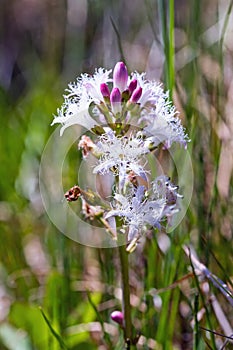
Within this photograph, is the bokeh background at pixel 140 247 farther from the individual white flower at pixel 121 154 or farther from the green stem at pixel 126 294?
the individual white flower at pixel 121 154

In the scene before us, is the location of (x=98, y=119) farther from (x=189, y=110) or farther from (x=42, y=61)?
(x=42, y=61)

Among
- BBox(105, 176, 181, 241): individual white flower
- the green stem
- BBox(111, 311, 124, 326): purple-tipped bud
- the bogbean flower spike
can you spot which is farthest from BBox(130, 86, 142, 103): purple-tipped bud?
BBox(111, 311, 124, 326): purple-tipped bud

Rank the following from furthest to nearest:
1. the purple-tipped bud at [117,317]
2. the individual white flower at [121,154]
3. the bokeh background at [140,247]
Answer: the bokeh background at [140,247]
the purple-tipped bud at [117,317]
the individual white flower at [121,154]

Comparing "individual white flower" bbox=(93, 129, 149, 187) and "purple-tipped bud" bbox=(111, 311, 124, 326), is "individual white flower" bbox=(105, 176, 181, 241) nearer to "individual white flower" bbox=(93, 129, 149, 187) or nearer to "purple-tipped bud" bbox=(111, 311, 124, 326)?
"individual white flower" bbox=(93, 129, 149, 187)

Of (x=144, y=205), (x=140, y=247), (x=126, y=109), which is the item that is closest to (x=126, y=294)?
(x=144, y=205)

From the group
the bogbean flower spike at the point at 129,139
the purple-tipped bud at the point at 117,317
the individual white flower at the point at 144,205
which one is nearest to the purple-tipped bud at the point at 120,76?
the bogbean flower spike at the point at 129,139

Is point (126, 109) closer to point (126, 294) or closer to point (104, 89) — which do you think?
point (104, 89)
